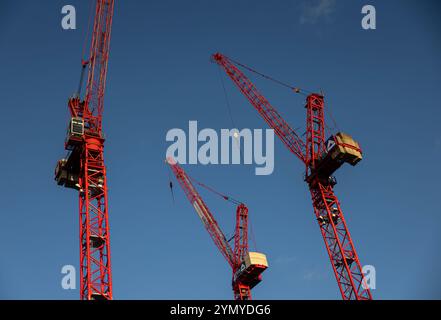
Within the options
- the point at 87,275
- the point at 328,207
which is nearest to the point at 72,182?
the point at 87,275

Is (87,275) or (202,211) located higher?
(202,211)

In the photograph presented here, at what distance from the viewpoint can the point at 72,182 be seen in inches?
3647

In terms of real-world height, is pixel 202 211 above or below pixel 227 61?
below

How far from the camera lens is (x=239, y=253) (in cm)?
13262
